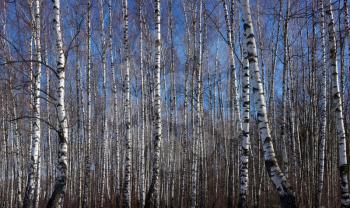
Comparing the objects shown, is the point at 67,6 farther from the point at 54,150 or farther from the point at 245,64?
the point at 54,150

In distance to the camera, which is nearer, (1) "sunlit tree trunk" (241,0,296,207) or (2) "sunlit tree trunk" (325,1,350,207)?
(1) "sunlit tree trunk" (241,0,296,207)

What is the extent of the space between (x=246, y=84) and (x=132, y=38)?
11.3m

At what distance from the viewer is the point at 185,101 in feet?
48.7

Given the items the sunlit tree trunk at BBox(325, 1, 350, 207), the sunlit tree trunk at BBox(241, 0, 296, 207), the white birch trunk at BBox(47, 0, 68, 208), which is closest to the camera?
the sunlit tree trunk at BBox(241, 0, 296, 207)

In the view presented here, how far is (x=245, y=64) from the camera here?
8078mm

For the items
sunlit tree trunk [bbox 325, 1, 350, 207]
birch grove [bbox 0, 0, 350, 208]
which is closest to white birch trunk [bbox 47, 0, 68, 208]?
birch grove [bbox 0, 0, 350, 208]

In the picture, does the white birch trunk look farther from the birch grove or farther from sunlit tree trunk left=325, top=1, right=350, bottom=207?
sunlit tree trunk left=325, top=1, right=350, bottom=207

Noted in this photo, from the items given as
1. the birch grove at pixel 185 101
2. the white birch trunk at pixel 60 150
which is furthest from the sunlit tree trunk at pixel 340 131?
the white birch trunk at pixel 60 150

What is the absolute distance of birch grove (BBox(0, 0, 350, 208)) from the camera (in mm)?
7676

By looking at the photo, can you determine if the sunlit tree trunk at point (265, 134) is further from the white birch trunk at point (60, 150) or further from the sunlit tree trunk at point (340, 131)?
the white birch trunk at point (60, 150)

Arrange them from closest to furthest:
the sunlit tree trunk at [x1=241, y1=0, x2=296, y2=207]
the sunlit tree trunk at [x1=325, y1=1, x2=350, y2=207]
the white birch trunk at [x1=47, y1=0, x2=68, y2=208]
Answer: the sunlit tree trunk at [x1=241, y1=0, x2=296, y2=207], the sunlit tree trunk at [x1=325, y1=1, x2=350, y2=207], the white birch trunk at [x1=47, y1=0, x2=68, y2=208]

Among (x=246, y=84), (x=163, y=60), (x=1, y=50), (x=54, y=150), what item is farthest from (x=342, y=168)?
(x=54, y=150)

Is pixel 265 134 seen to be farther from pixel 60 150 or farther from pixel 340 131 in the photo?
pixel 60 150

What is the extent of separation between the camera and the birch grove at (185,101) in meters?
7.68
